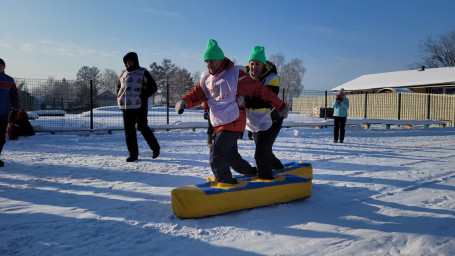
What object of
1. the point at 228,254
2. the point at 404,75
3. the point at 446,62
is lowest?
the point at 228,254

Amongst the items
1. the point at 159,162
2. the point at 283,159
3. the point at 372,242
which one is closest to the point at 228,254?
the point at 372,242

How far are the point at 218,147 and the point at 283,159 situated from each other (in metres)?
3.60

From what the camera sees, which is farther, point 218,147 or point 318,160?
point 318,160

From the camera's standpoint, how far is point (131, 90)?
5.78 m

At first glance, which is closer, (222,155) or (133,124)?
(222,155)

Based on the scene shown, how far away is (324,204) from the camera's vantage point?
11.5 ft

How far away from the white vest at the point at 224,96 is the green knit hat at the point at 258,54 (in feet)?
1.42

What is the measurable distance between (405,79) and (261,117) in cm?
3721

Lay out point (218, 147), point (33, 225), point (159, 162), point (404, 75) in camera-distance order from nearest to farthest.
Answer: point (33, 225)
point (218, 147)
point (159, 162)
point (404, 75)

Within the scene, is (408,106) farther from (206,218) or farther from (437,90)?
(206,218)

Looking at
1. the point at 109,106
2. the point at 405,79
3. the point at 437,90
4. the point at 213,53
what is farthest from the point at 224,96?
the point at 405,79

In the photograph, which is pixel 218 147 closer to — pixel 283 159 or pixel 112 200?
pixel 112 200

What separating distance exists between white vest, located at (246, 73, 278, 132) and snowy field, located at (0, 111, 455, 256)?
3.21 feet

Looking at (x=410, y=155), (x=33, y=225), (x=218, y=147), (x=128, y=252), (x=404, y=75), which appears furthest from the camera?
(x=404, y=75)
